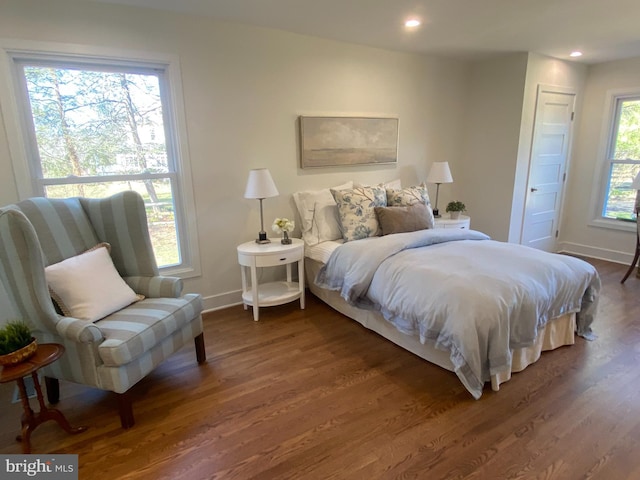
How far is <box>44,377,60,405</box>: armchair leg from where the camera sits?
6.91 feet

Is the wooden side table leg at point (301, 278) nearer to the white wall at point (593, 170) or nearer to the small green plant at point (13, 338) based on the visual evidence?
the small green plant at point (13, 338)

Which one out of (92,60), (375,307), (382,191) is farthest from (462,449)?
(92,60)

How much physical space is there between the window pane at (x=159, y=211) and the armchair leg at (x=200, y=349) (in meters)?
0.93

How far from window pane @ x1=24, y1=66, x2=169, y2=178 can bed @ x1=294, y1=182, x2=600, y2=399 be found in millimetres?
1386

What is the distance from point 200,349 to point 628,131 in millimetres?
5425

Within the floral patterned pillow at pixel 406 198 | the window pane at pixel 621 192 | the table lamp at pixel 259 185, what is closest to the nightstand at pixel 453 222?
the floral patterned pillow at pixel 406 198

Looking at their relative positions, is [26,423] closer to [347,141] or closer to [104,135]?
[104,135]

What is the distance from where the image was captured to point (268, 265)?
299 centimetres

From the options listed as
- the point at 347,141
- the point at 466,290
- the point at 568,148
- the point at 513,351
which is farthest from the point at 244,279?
the point at 568,148

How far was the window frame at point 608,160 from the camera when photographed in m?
4.40

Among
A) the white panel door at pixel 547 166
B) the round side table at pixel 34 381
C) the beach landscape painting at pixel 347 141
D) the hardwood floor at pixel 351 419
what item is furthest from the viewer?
the white panel door at pixel 547 166

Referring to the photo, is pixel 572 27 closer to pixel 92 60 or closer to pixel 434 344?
pixel 434 344

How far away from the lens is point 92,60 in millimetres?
2551

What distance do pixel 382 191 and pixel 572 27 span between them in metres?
2.11
